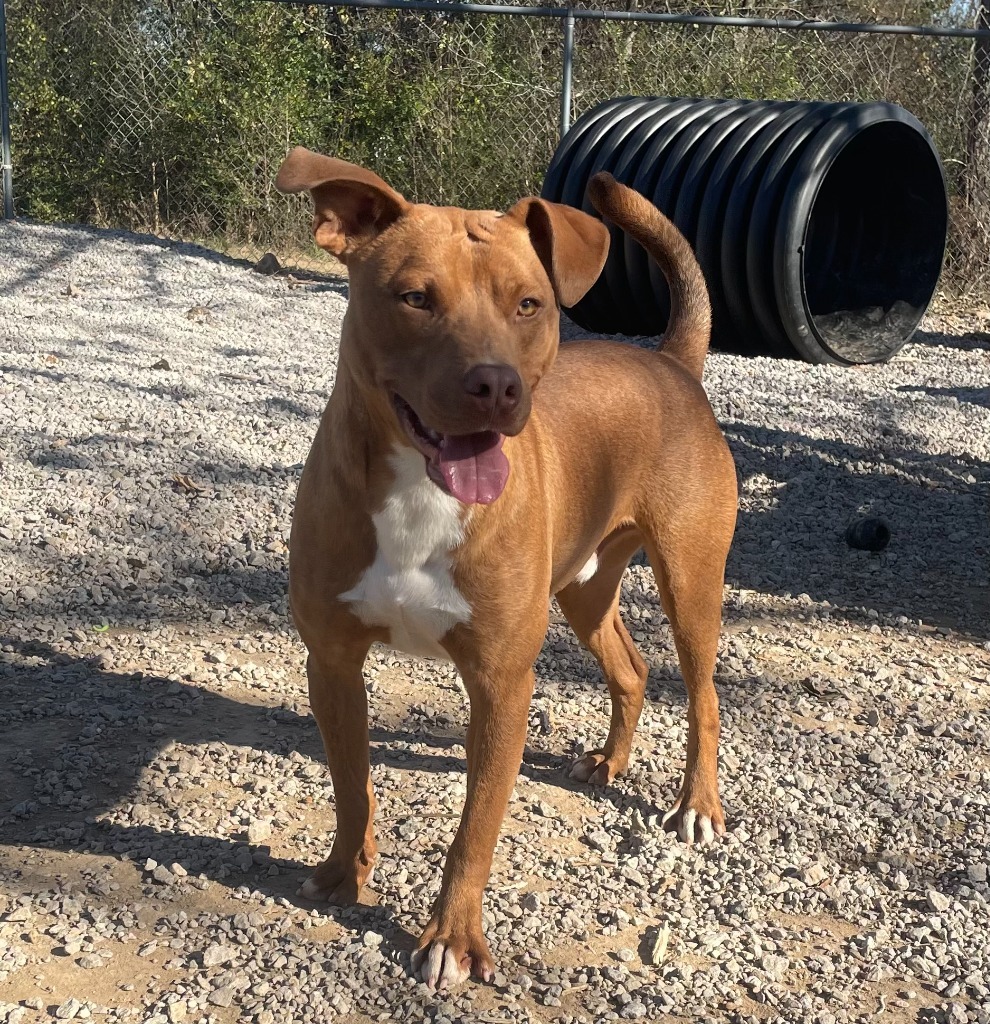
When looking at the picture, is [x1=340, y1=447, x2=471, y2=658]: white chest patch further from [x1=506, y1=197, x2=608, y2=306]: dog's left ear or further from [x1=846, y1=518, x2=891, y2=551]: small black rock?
[x1=846, y1=518, x2=891, y2=551]: small black rock

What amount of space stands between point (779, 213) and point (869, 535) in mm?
3261

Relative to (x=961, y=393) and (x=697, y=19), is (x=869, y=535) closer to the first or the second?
(x=961, y=393)

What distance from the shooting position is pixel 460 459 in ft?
8.66

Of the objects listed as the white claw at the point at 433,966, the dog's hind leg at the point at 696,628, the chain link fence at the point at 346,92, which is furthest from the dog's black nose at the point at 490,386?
the chain link fence at the point at 346,92

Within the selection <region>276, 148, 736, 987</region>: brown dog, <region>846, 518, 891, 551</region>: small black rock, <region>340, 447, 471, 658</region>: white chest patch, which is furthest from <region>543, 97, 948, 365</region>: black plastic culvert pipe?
<region>340, 447, 471, 658</region>: white chest patch

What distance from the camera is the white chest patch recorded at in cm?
277

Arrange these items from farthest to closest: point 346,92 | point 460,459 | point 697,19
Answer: point 346,92
point 697,19
point 460,459

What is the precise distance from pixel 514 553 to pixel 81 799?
1.52m

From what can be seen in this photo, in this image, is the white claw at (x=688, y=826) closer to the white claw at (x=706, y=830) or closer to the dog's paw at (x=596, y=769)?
the white claw at (x=706, y=830)

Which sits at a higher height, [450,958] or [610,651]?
[610,651]

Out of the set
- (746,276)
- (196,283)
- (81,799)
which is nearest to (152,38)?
(196,283)

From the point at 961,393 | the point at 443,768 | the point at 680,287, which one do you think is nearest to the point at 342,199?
the point at 680,287

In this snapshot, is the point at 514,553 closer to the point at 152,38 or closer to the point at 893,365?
the point at 893,365

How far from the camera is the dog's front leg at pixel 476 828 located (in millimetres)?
2818
